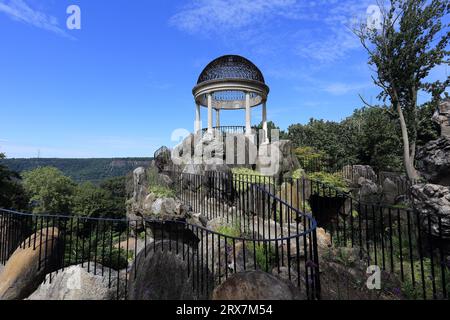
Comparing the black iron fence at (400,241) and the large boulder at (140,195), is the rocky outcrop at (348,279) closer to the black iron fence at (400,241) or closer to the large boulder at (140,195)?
the black iron fence at (400,241)

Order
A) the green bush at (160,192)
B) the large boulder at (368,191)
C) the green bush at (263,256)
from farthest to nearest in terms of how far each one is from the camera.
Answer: the large boulder at (368,191) → the green bush at (160,192) → the green bush at (263,256)

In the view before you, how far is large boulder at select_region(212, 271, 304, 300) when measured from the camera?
3455 millimetres

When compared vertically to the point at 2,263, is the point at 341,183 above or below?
A: above

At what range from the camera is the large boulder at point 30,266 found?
5.20 meters

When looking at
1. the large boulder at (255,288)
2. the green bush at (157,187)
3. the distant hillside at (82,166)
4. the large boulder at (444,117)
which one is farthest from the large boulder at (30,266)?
the distant hillside at (82,166)

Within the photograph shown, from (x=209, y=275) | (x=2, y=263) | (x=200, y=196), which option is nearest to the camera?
(x=209, y=275)

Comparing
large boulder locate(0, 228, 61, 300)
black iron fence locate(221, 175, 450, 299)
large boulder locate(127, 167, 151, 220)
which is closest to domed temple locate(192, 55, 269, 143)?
large boulder locate(127, 167, 151, 220)

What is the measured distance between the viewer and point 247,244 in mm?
6133

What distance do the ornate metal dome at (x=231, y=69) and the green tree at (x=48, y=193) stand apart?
2971cm

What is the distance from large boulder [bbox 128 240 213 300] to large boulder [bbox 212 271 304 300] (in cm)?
159
